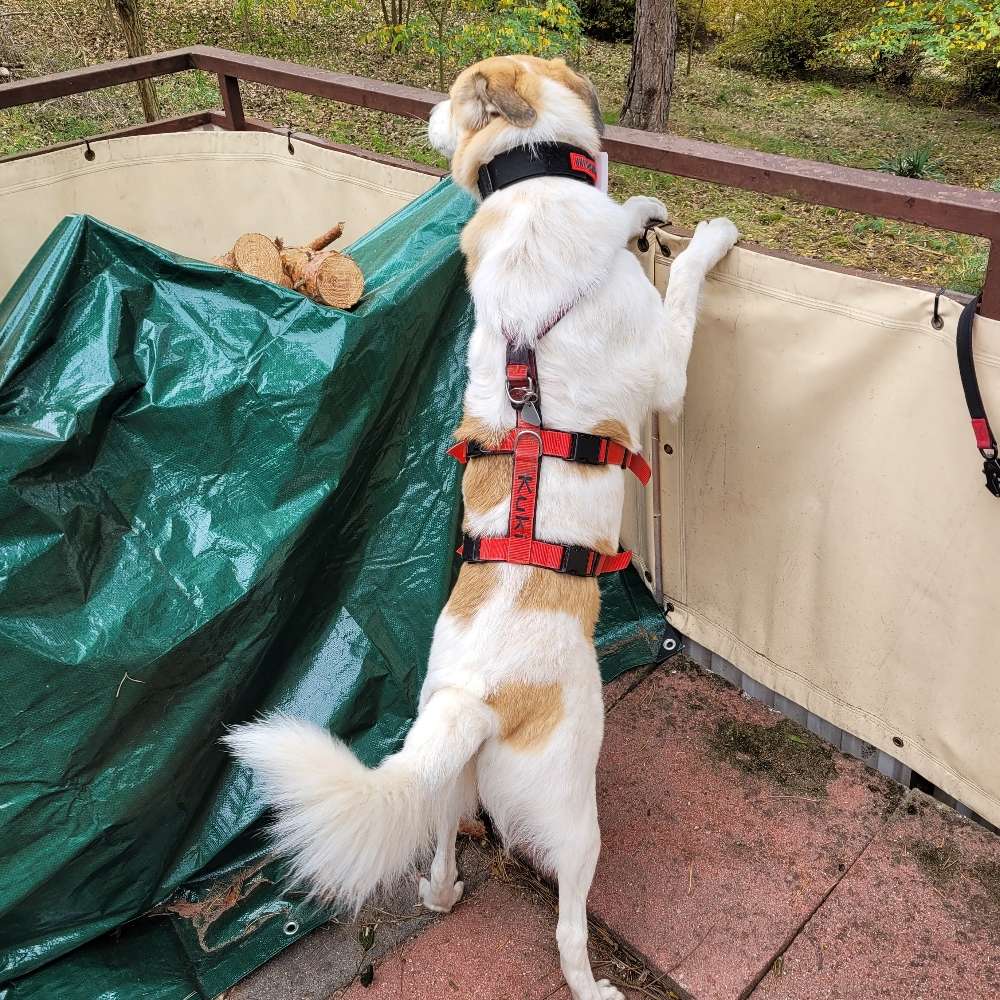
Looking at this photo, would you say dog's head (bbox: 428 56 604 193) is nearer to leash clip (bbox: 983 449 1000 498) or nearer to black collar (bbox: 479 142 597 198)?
black collar (bbox: 479 142 597 198)

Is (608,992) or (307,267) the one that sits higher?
(307,267)

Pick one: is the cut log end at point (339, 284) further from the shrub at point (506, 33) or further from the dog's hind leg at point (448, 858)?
the shrub at point (506, 33)

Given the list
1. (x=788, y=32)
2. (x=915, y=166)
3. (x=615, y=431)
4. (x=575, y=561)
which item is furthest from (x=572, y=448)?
(x=788, y=32)

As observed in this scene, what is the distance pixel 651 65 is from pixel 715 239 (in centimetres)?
711

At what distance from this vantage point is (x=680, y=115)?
1012 cm

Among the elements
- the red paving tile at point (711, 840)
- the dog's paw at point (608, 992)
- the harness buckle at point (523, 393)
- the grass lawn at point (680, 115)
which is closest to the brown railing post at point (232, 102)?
the harness buckle at point (523, 393)

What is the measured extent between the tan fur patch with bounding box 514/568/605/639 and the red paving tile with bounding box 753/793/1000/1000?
3.22 ft

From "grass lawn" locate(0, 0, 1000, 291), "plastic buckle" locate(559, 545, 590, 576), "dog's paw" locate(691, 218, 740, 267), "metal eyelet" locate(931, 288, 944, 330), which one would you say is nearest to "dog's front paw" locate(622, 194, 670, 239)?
"dog's paw" locate(691, 218, 740, 267)

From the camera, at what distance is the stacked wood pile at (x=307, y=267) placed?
2355 millimetres

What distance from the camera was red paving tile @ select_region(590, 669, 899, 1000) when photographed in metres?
2.15

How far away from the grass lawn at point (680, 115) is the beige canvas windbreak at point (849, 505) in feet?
12.6

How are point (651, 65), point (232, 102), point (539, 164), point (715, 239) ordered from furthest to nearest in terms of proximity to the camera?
1. point (651, 65)
2. point (232, 102)
3. point (715, 239)
4. point (539, 164)

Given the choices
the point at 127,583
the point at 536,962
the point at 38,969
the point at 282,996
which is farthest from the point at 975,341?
the point at 38,969

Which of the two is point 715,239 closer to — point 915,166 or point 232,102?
point 232,102
